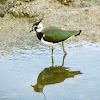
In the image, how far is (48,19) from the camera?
8477 millimetres

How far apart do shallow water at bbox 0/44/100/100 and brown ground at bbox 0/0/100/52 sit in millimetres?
909

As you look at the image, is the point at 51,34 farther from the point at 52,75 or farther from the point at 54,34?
the point at 52,75

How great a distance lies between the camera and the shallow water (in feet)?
14.0

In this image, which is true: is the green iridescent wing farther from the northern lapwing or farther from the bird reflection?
the bird reflection

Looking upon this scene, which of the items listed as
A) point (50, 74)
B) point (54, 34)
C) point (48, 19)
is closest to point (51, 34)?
point (54, 34)

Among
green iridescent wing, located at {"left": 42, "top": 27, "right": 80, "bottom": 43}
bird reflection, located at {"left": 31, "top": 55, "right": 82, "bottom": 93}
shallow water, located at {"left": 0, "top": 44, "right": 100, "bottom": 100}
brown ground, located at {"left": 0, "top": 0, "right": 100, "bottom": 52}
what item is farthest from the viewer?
brown ground, located at {"left": 0, "top": 0, "right": 100, "bottom": 52}

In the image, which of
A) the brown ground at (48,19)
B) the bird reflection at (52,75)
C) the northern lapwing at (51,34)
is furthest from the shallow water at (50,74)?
the brown ground at (48,19)

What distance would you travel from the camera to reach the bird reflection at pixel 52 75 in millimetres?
4748

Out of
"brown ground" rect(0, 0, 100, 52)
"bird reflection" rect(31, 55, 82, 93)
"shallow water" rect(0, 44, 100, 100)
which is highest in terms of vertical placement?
"brown ground" rect(0, 0, 100, 52)

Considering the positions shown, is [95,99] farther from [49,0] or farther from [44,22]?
[49,0]

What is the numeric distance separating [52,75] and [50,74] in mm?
76

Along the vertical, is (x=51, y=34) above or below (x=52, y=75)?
above

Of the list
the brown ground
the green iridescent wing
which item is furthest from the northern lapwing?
the brown ground

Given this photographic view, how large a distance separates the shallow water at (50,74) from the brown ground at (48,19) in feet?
2.98
